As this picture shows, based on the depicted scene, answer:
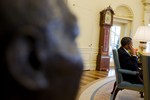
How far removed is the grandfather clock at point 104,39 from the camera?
288 inches

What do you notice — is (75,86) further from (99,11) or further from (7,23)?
(99,11)

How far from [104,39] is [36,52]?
712 cm

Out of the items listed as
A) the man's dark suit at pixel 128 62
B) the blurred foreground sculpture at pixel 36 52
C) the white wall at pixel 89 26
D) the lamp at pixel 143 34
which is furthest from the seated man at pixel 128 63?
the white wall at pixel 89 26

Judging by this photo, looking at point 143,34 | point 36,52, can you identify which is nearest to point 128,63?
point 143,34

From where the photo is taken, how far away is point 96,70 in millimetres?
7312

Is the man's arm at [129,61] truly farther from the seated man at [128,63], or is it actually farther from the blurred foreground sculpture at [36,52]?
the blurred foreground sculpture at [36,52]

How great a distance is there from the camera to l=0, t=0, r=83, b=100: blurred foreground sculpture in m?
0.33

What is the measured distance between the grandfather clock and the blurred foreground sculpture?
22.9 ft

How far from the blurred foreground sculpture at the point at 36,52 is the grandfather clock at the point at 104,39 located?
275 inches

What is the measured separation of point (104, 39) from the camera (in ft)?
24.2

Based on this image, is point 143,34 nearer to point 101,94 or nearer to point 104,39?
point 101,94

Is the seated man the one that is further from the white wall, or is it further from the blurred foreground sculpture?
the white wall

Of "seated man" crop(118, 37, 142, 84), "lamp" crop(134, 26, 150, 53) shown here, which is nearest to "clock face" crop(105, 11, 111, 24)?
"lamp" crop(134, 26, 150, 53)

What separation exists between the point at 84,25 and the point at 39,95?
6.82m
